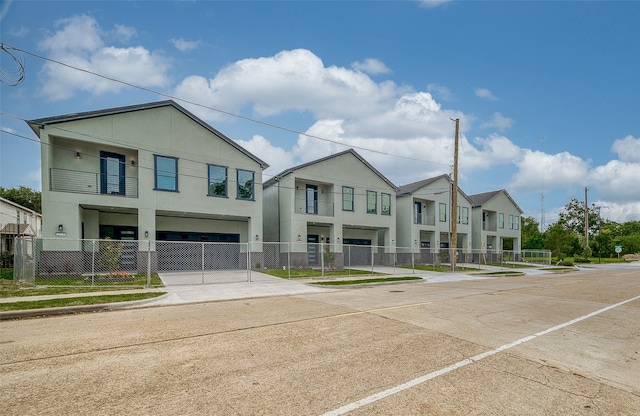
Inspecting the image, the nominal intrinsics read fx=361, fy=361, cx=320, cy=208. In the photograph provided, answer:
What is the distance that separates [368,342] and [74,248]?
1802cm

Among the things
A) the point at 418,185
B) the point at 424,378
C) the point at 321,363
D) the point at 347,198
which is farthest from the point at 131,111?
the point at 418,185

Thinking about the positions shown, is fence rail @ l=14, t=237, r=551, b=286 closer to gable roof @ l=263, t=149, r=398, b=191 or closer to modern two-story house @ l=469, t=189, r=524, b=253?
gable roof @ l=263, t=149, r=398, b=191

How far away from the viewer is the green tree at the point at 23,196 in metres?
46.9

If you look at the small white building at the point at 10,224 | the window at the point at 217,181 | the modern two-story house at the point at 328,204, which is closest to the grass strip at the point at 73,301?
the window at the point at 217,181

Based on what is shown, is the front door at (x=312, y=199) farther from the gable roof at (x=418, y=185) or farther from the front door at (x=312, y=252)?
the gable roof at (x=418, y=185)

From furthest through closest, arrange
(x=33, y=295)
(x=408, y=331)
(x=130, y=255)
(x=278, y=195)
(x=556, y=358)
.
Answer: (x=278, y=195) → (x=130, y=255) → (x=33, y=295) → (x=408, y=331) → (x=556, y=358)

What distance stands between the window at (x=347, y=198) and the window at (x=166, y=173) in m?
13.0

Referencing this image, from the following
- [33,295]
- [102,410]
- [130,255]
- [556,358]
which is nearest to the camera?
[102,410]

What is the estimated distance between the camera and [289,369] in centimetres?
500

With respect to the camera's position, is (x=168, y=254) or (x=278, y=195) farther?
(x=278, y=195)

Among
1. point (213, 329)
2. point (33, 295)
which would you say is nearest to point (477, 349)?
point (213, 329)

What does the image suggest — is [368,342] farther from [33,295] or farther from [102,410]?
[33,295]

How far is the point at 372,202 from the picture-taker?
3127 cm

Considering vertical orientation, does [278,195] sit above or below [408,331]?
above
